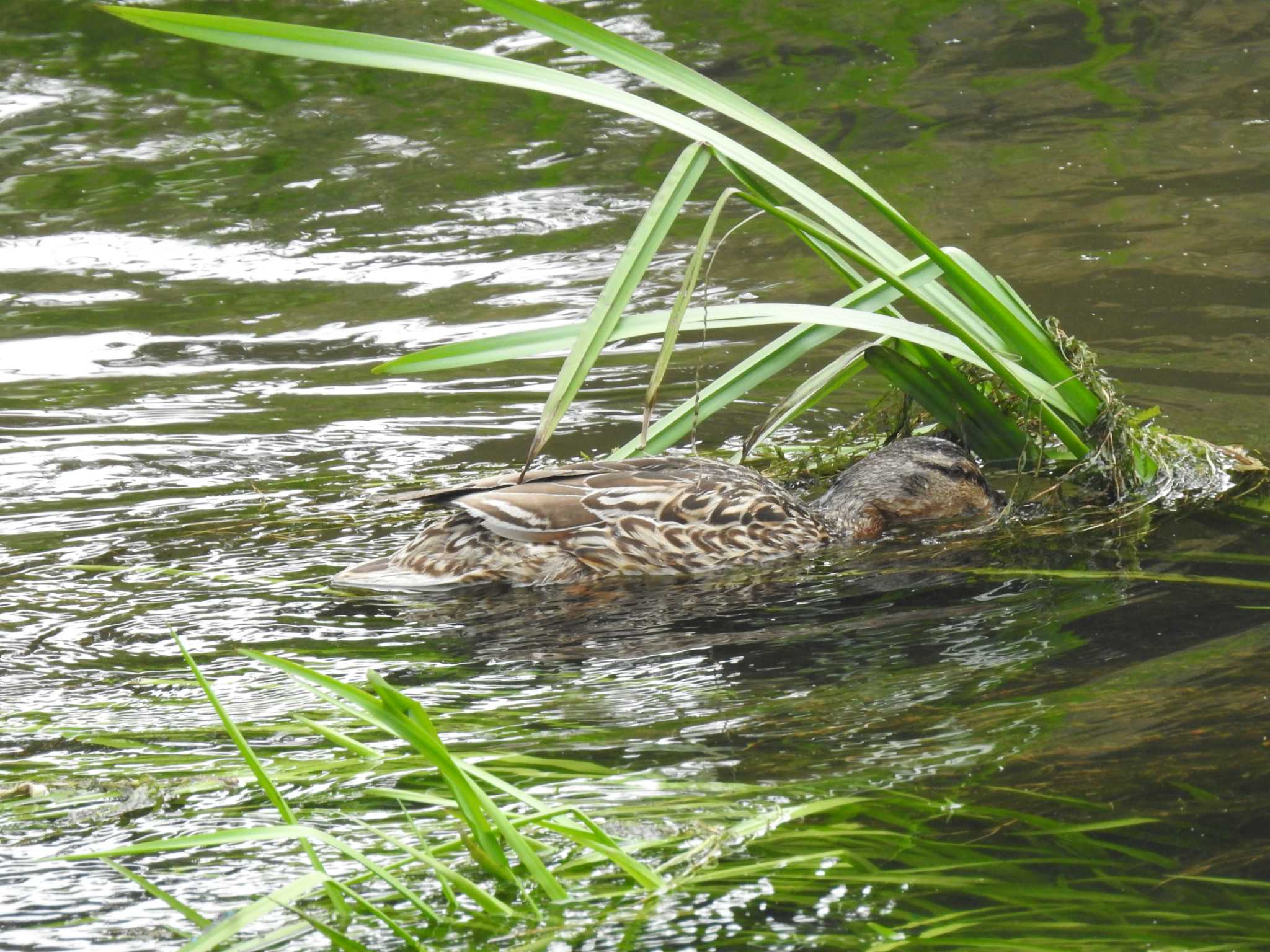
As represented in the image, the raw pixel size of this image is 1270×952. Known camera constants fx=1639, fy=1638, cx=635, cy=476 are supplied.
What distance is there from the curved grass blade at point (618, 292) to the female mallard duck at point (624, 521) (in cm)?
115

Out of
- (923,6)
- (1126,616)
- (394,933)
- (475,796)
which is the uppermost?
(923,6)

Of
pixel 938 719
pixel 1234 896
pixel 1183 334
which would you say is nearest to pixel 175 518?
pixel 938 719

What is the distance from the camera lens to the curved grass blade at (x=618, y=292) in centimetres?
446

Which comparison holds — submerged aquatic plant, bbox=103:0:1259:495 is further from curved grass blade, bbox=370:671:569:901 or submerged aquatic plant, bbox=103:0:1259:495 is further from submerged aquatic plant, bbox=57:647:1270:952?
curved grass blade, bbox=370:671:569:901

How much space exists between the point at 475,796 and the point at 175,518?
387cm

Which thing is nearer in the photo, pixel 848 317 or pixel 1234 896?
pixel 1234 896

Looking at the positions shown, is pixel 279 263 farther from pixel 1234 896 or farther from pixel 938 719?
pixel 1234 896

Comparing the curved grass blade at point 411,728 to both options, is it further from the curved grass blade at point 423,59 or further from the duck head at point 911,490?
the duck head at point 911,490

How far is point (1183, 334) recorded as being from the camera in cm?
824

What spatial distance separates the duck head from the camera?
6.38m

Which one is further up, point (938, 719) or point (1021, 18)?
point (1021, 18)

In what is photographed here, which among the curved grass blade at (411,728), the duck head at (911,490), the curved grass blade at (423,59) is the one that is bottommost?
the duck head at (911,490)

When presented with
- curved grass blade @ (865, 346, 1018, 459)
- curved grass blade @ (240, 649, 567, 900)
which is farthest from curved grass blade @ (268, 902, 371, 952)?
curved grass blade @ (865, 346, 1018, 459)

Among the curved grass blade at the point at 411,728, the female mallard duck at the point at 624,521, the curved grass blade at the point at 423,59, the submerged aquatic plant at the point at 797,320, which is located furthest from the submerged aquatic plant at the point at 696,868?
the female mallard duck at the point at 624,521
